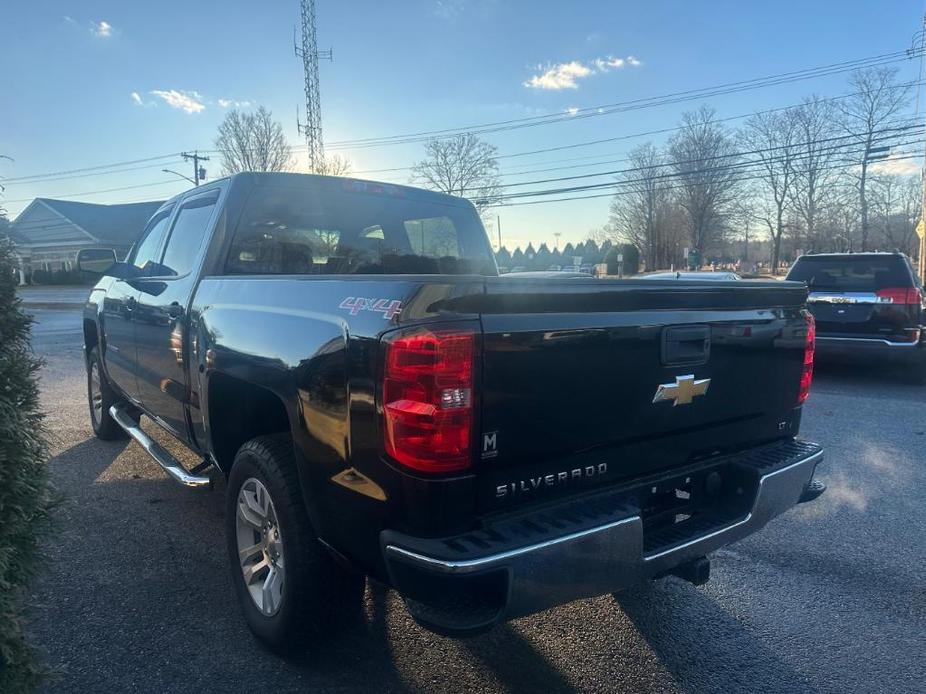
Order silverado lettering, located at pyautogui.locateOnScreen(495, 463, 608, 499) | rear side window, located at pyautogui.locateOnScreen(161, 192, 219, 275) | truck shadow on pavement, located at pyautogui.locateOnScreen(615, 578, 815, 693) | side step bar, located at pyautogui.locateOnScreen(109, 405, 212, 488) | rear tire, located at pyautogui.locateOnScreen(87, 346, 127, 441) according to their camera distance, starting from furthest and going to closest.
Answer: rear tire, located at pyautogui.locateOnScreen(87, 346, 127, 441)
rear side window, located at pyautogui.locateOnScreen(161, 192, 219, 275)
side step bar, located at pyautogui.locateOnScreen(109, 405, 212, 488)
truck shadow on pavement, located at pyautogui.locateOnScreen(615, 578, 815, 693)
silverado lettering, located at pyautogui.locateOnScreen(495, 463, 608, 499)

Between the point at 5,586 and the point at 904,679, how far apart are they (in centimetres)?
325

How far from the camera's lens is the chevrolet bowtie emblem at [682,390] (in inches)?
96.3

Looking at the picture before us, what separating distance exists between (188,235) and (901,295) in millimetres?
8718

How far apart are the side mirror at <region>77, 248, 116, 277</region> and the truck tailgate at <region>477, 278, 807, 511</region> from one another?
4367mm

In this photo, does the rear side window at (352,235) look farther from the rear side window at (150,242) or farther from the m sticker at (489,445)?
the m sticker at (489,445)

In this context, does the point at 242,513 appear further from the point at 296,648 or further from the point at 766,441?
the point at 766,441

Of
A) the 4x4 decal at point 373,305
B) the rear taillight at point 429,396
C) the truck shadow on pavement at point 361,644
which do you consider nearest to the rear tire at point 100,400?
the truck shadow on pavement at point 361,644

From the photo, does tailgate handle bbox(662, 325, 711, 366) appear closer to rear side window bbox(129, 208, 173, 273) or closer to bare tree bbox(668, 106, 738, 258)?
rear side window bbox(129, 208, 173, 273)

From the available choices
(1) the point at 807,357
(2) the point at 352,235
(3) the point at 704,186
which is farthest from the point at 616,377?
(3) the point at 704,186

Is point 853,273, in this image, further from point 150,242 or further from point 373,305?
→ point 373,305

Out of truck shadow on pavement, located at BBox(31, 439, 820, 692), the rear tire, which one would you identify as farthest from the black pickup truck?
the rear tire

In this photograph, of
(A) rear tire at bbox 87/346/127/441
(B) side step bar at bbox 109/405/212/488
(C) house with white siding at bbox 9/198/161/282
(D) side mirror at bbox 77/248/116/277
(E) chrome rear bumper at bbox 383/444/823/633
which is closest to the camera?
(E) chrome rear bumper at bbox 383/444/823/633

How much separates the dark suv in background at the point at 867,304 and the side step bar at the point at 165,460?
26.0ft

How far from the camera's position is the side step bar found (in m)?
3.39
